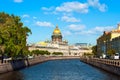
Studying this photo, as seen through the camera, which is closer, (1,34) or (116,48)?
(1,34)

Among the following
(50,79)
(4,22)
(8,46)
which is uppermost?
(4,22)

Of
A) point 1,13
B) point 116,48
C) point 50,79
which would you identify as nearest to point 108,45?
point 116,48

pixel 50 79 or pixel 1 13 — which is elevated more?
pixel 1 13

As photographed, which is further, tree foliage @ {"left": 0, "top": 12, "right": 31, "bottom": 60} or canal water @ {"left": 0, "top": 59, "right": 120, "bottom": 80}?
tree foliage @ {"left": 0, "top": 12, "right": 31, "bottom": 60}

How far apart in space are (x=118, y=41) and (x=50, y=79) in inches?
3277

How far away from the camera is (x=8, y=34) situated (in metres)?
79.4

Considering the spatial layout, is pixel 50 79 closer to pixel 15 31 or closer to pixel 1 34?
pixel 1 34

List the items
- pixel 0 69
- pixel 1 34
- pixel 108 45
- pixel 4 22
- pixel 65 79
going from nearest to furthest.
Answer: pixel 65 79 → pixel 0 69 → pixel 1 34 → pixel 4 22 → pixel 108 45

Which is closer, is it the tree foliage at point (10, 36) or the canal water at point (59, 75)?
the canal water at point (59, 75)

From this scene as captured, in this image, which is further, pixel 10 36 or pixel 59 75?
pixel 10 36

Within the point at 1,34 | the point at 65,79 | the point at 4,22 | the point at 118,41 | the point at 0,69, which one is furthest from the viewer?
the point at 118,41

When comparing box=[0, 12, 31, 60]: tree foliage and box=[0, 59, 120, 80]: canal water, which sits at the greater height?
box=[0, 12, 31, 60]: tree foliage

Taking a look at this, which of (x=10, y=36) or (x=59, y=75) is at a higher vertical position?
(x=10, y=36)

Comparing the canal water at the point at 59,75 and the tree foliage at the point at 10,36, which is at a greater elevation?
the tree foliage at the point at 10,36
